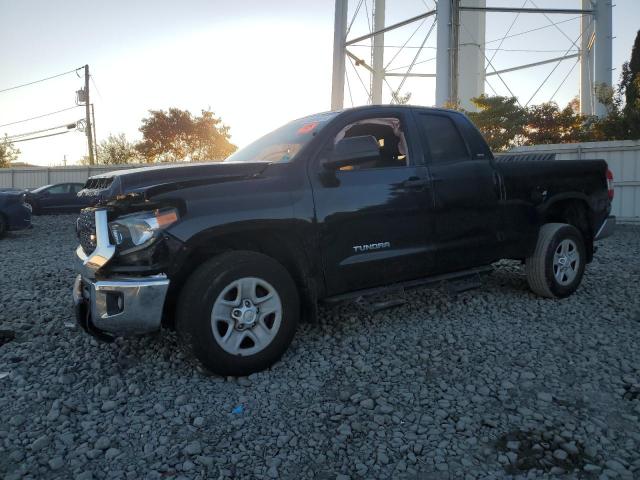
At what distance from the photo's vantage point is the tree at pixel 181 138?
39.5 meters

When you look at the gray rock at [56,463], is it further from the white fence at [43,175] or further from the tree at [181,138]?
the tree at [181,138]

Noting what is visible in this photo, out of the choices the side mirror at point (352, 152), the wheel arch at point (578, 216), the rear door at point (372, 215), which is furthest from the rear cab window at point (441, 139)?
the wheel arch at point (578, 216)

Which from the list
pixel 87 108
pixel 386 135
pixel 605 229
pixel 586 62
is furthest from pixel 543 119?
pixel 87 108

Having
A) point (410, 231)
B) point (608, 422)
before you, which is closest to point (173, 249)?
point (410, 231)

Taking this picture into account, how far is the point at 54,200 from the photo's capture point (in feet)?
56.7

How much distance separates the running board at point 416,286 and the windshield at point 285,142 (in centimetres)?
111

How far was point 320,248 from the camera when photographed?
350 cm

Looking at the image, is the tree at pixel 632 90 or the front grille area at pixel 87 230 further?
the tree at pixel 632 90

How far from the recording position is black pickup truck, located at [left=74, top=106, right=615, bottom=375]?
9.96ft

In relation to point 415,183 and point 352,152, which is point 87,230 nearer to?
point 352,152

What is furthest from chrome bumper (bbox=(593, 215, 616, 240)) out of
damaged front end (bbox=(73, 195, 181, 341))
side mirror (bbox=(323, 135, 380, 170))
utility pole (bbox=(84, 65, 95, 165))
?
utility pole (bbox=(84, 65, 95, 165))

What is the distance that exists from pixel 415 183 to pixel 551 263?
1.87 m

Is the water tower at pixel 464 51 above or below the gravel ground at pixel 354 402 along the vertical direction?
above

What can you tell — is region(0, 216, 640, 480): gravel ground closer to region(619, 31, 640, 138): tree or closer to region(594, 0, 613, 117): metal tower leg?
region(619, 31, 640, 138): tree
